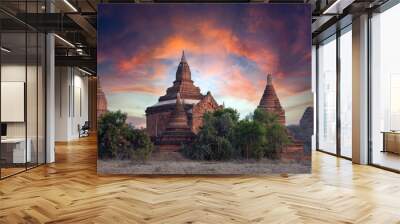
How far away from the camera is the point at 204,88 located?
21.4ft

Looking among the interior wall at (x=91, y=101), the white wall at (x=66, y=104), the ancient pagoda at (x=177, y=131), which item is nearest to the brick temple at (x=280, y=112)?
the ancient pagoda at (x=177, y=131)

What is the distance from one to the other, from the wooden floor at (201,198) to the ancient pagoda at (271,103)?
1107 mm

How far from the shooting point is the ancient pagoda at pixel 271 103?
6473 millimetres

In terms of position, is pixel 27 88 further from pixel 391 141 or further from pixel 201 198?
pixel 391 141

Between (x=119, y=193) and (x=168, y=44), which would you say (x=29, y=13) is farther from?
(x=119, y=193)

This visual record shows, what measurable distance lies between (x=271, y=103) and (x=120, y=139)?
2.75 metres

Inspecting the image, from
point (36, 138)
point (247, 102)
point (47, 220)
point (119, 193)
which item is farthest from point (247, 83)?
point (36, 138)

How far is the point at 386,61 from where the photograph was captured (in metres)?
7.43

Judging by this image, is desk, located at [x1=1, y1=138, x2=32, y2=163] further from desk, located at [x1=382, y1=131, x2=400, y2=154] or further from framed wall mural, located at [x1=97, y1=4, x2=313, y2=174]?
desk, located at [x1=382, y1=131, x2=400, y2=154]

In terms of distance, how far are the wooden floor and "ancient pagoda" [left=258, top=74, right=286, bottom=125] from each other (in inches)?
43.6

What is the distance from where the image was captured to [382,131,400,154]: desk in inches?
280

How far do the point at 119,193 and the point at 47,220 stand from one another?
139 centimetres

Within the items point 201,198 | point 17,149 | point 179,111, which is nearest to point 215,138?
point 179,111

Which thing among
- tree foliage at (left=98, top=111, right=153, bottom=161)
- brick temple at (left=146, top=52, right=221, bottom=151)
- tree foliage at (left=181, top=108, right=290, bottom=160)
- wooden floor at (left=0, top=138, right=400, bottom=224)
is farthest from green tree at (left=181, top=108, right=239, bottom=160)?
tree foliage at (left=98, top=111, right=153, bottom=161)
